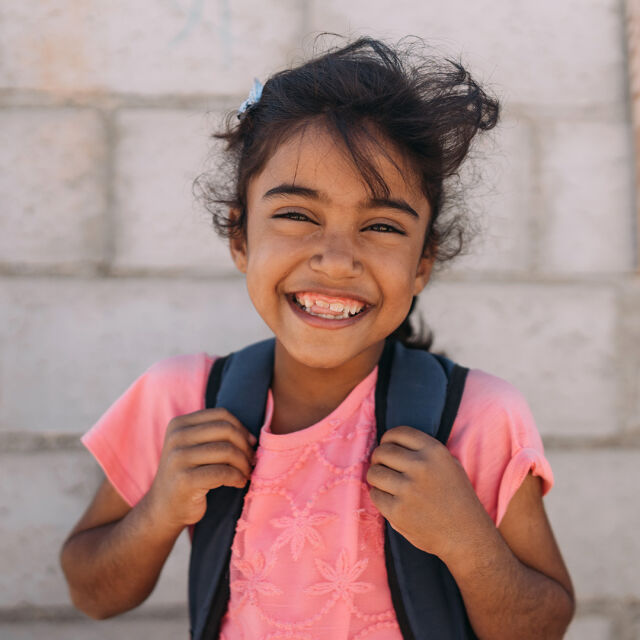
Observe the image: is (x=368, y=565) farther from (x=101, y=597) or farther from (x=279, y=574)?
(x=101, y=597)

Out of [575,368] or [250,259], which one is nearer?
[250,259]

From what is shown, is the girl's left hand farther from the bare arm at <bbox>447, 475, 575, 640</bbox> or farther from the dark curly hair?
the dark curly hair

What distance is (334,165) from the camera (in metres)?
1.10

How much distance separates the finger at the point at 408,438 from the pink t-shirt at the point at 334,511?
0.41 ft

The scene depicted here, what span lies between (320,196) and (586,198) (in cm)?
98

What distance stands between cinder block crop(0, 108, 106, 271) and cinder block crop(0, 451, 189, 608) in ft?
1.68

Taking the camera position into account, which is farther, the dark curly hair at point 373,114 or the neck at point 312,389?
the neck at point 312,389

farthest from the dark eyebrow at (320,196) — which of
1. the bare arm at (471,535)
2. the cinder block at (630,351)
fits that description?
the cinder block at (630,351)

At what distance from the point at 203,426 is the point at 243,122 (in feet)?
1.99

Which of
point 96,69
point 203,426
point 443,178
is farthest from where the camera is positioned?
point 96,69

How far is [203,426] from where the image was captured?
109 cm

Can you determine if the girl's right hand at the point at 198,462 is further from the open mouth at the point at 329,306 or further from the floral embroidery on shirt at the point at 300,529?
the open mouth at the point at 329,306

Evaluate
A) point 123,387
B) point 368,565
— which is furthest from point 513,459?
point 123,387

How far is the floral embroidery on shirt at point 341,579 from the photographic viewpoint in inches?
42.9
